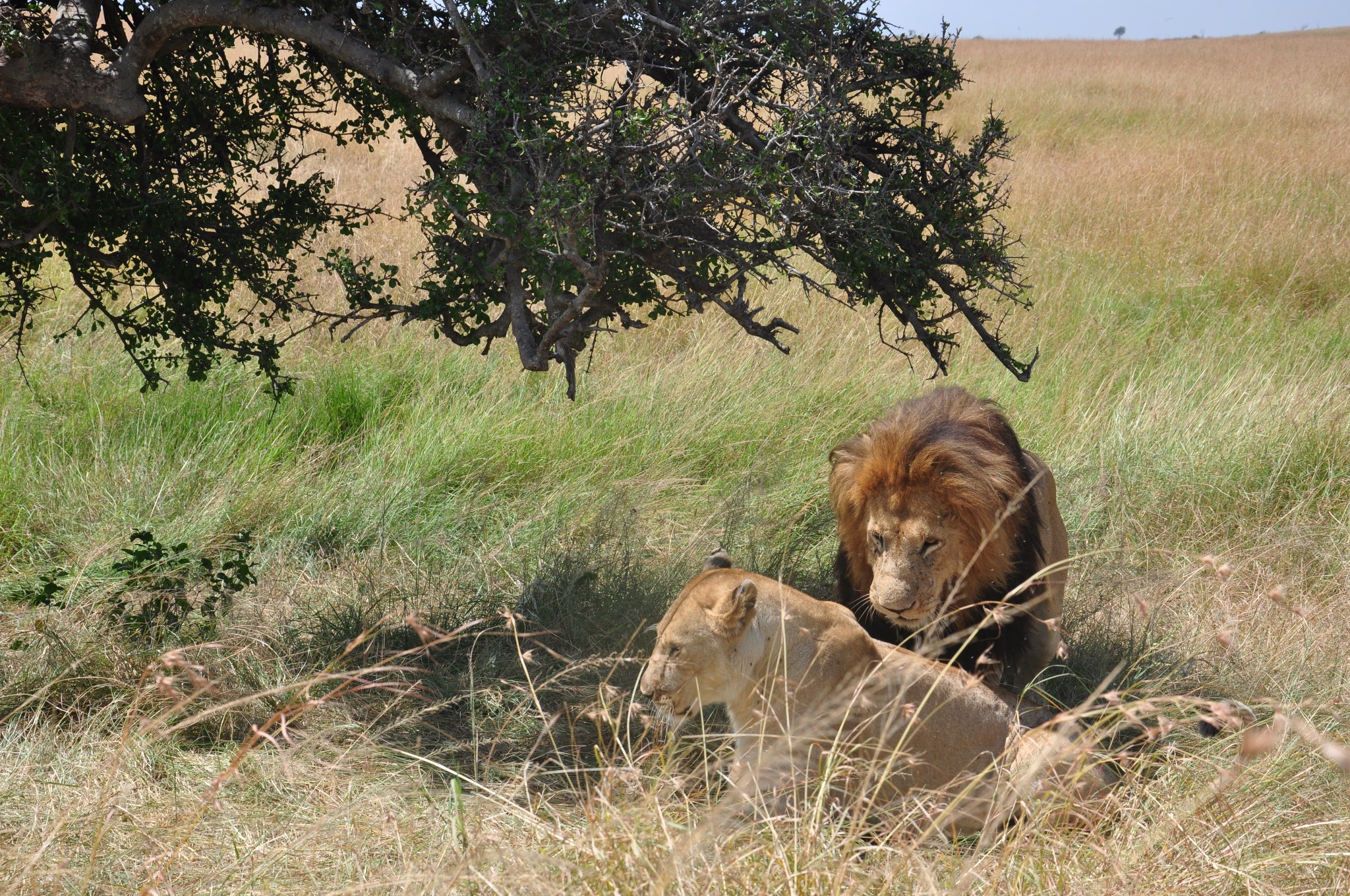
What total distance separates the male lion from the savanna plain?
40cm

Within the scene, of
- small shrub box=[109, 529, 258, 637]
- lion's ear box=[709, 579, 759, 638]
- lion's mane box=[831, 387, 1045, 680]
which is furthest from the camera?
small shrub box=[109, 529, 258, 637]

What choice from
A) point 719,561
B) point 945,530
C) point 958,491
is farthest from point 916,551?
point 719,561

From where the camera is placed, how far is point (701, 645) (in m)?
3.16

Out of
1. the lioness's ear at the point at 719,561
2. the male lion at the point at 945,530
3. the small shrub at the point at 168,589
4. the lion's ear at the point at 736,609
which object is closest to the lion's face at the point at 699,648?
the lion's ear at the point at 736,609

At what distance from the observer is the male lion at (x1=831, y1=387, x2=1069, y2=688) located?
3.89 meters

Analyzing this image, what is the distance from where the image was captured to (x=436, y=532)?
557 cm

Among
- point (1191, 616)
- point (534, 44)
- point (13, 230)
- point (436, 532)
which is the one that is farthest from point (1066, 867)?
point (13, 230)

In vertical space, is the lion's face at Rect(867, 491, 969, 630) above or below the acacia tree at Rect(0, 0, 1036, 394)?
below

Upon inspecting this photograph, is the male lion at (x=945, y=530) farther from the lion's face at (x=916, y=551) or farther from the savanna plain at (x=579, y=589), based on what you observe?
the savanna plain at (x=579, y=589)

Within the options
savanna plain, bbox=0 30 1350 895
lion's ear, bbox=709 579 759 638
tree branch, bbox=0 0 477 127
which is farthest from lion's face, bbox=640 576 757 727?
tree branch, bbox=0 0 477 127

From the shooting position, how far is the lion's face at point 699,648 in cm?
312

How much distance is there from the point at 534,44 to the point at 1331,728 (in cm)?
345

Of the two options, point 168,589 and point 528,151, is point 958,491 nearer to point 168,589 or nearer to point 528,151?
point 528,151

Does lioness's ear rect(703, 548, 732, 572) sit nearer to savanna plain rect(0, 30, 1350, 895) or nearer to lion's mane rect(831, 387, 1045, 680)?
savanna plain rect(0, 30, 1350, 895)
